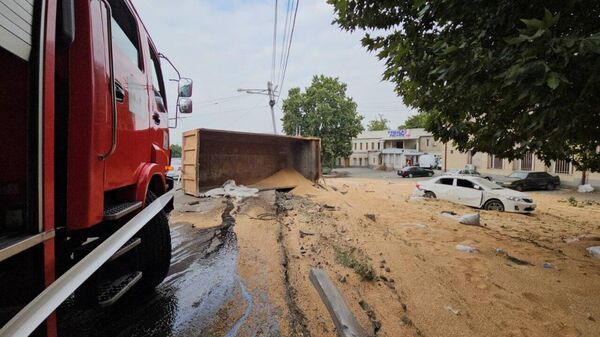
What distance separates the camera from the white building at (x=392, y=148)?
4762 centimetres

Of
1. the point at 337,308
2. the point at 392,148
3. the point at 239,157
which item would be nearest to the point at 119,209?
the point at 337,308

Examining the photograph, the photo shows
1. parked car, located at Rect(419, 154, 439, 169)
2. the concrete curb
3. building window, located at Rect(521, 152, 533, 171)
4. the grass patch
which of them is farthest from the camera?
parked car, located at Rect(419, 154, 439, 169)

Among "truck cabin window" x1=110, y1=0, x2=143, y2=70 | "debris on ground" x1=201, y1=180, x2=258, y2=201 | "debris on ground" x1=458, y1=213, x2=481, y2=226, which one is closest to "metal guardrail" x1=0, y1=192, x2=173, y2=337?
"truck cabin window" x1=110, y1=0, x2=143, y2=70

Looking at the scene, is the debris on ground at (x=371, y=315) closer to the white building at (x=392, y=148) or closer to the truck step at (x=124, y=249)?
the truck step at (x=124, y=249)

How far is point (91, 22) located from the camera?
186 centimetres

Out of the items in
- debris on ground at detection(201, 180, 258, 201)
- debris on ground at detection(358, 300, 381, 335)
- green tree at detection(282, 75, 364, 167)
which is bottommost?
debris on ground at detection(358, 300, 381, 335)

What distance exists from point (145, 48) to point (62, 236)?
86.5 inches

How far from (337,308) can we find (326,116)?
31.0 meters

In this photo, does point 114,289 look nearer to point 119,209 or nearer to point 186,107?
point 119,209

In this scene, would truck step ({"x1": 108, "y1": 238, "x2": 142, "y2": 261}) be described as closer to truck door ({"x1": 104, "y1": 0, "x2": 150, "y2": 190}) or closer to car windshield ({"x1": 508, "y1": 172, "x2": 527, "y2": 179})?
truck door ({"x1": 104, "y1": 0, "x2": 150, "y2": 190})

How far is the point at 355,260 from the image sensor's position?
13.9 ft

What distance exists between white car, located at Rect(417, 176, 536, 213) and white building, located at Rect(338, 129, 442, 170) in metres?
34.1

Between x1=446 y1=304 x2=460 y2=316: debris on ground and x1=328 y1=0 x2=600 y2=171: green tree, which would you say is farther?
x1=446 y1=304 x2=460 y2=316: debris on ground

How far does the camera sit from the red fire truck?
1.37 metres
